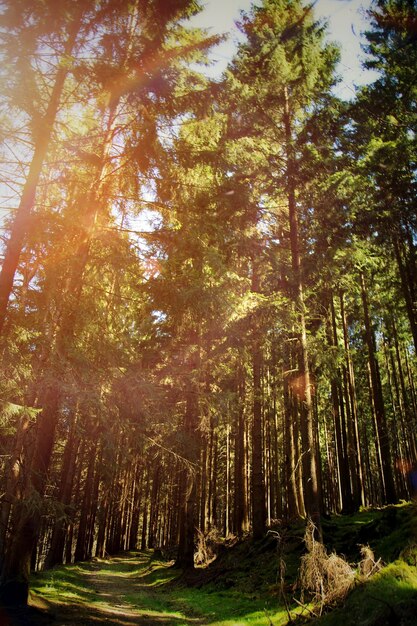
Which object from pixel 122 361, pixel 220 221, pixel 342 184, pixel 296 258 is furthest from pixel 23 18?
pixel 342 184

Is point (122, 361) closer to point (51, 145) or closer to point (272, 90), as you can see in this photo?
point (51, 145)

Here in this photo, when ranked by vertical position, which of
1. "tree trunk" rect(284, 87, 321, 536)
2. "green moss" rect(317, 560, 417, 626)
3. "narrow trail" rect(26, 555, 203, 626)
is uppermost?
"tree trunk" rect(284, 87, 321, 536)

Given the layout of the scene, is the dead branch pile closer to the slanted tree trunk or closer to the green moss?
the green moss

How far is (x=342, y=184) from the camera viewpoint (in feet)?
45.4

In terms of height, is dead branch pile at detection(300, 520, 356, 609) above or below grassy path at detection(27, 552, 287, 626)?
above

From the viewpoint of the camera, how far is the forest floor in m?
5.30

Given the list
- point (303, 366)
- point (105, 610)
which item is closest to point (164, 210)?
point (303, 366)

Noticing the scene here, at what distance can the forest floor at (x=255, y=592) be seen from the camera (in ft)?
17.4

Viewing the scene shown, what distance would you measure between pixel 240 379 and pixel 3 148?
1389 centimetres

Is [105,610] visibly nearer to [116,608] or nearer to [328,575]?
[116,608]

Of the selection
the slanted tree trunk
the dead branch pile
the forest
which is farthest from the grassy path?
the slanted tree trunk

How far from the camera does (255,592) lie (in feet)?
Result: 34.2

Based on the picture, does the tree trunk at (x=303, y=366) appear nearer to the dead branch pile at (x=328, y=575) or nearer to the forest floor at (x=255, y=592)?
the forest floor at (x=255, y=592)

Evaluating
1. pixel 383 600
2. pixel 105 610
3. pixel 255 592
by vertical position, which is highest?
pixel 383 600
